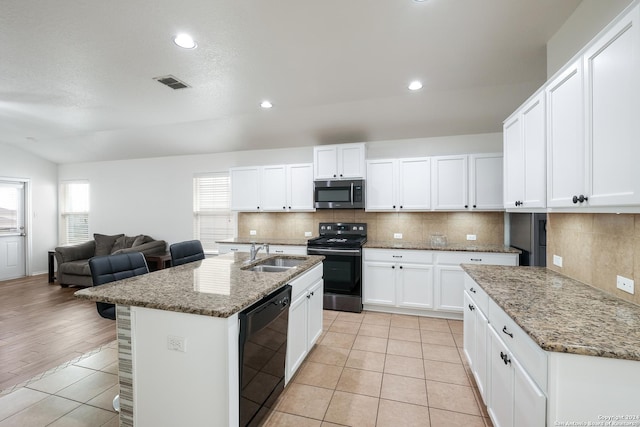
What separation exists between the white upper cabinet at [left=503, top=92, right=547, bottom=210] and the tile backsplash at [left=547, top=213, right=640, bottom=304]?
1.03ft

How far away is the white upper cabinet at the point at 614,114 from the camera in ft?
3.58

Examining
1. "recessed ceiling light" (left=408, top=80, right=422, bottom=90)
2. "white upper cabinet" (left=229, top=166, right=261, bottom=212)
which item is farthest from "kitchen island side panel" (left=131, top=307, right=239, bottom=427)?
"white upper cabinet" (left=229, top=166, right=261, bottom=212)

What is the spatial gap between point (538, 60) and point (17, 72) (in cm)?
466

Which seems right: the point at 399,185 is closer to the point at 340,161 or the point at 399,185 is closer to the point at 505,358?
the point at 340,161

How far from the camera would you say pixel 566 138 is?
60.1 inches

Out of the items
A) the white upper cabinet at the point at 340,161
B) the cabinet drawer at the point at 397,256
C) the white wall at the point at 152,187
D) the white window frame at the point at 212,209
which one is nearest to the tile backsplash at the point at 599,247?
the cabinet drawer at the point at 397,256

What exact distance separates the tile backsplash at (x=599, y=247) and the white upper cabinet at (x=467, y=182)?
1607mm

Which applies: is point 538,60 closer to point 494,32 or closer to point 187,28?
point 494,32

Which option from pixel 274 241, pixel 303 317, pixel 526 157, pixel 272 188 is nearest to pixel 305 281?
pixel 303 317

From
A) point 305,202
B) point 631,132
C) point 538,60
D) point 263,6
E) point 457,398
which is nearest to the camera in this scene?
point 631,132

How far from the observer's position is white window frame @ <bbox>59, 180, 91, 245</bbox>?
21.6 ft

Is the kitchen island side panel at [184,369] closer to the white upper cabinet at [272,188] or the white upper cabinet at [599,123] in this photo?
the white upper cabinet at [599,123]

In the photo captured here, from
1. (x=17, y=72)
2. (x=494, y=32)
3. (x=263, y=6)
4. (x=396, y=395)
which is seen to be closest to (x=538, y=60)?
(x=494, y=32)

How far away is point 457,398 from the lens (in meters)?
2.16
